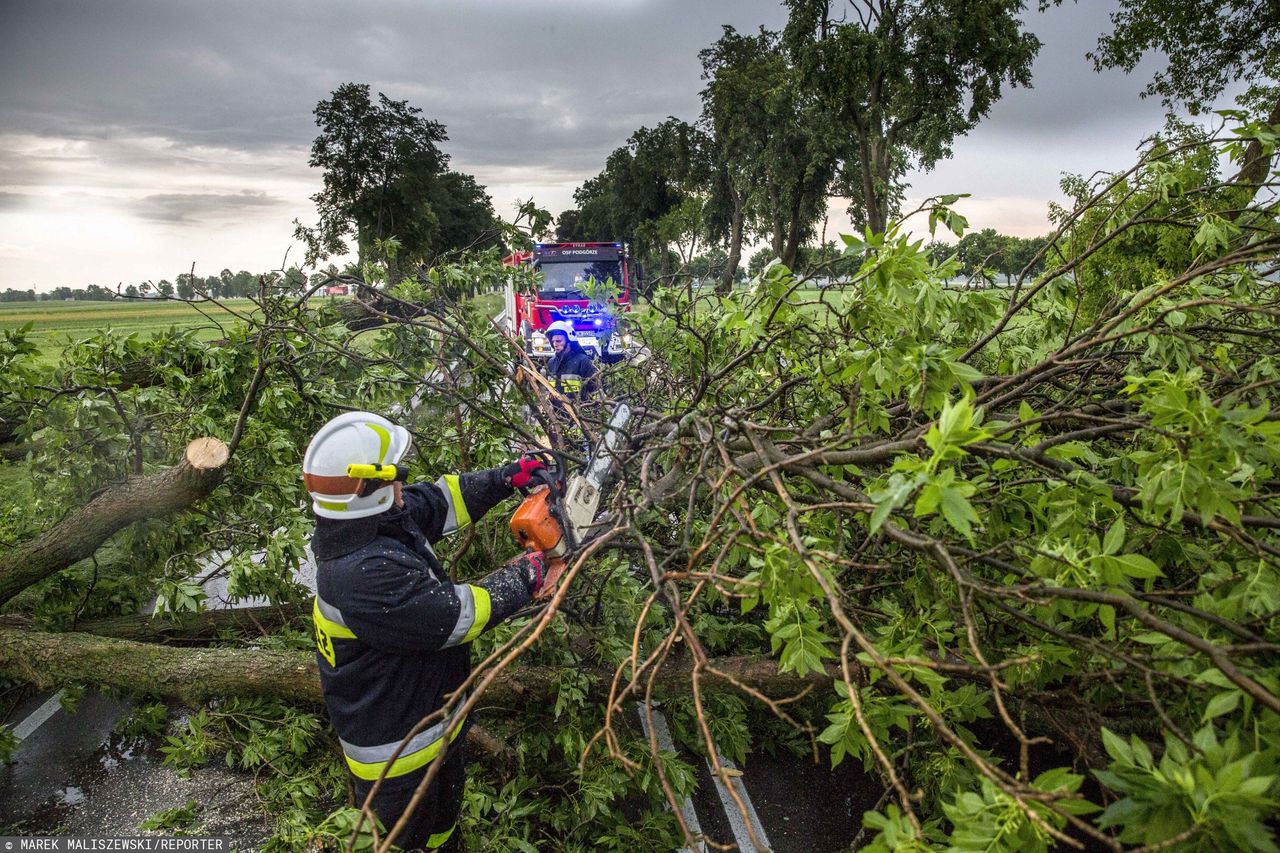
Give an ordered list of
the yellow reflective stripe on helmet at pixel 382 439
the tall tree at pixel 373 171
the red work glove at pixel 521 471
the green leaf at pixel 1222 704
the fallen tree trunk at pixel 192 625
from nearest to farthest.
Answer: the green leaf at pixel 1222 704, the yellow reflective stripe on helmet at pixel 382 439, the red work glove at pixel 521 471, the fallen tree trunk at pixel 192 625, the tall tree at pixel 373 171

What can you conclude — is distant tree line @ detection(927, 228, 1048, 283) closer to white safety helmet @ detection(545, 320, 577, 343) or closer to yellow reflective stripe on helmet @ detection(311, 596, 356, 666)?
yellow reflective stripe on helmet @ detection(311, 596, 356, 666)

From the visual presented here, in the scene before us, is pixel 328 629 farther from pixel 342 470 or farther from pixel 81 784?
pixel 81 784

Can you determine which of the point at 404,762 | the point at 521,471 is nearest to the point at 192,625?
the point at 404,762

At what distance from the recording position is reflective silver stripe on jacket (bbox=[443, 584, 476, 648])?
225cm

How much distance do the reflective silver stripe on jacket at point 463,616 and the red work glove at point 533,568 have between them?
0.21 m

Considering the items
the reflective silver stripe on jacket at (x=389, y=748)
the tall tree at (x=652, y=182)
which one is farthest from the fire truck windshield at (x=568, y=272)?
the tall tree at (x=652, y=182)

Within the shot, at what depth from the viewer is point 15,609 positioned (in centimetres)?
404

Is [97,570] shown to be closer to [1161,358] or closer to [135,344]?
[135,344]

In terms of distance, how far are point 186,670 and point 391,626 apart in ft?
6.51

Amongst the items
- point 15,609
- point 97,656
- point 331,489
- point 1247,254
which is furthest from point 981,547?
point 15,609

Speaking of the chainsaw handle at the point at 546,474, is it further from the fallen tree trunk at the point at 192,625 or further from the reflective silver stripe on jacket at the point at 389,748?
the fallen tree trunk at the point at 192,625

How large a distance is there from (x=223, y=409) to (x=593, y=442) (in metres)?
2.57

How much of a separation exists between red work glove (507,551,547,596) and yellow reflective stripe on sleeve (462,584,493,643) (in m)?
0.16

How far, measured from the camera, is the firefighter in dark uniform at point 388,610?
2211 millimetres
